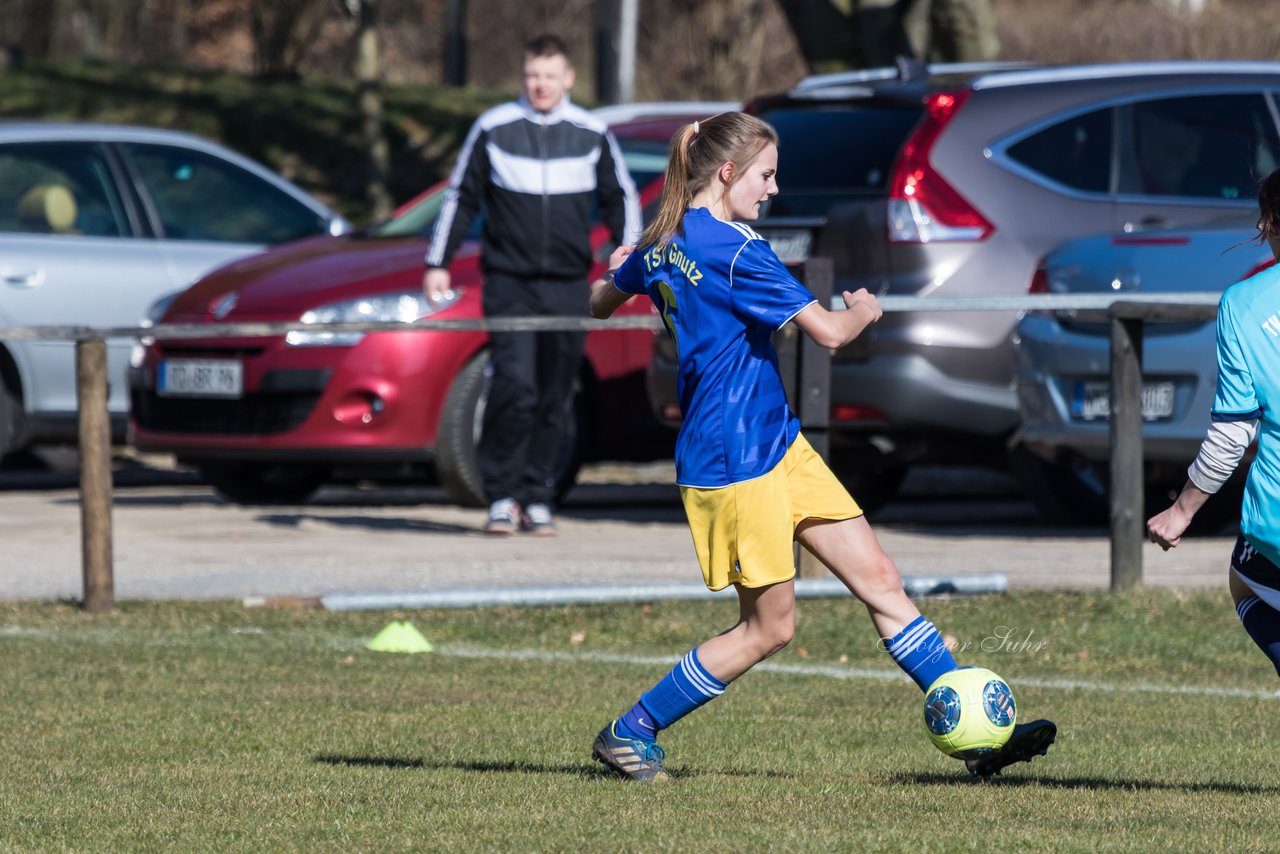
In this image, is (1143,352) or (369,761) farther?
(1143,352)

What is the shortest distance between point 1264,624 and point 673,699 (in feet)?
4.04

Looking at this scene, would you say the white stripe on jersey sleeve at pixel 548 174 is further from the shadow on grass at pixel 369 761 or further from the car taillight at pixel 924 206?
the shadow on grass at pixel 369 761

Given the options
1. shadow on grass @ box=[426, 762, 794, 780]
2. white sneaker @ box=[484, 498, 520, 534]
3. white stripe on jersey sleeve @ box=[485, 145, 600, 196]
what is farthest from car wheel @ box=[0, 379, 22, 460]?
shadow on grass @ box=[426, 762, 794, 780]

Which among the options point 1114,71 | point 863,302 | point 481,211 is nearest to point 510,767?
point 863,302

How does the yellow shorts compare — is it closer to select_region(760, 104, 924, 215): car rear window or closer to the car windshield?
select_region(760, 104, 924, 215): car rear window

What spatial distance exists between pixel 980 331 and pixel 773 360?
15.4 feet

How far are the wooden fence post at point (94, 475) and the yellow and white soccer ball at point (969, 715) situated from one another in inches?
148

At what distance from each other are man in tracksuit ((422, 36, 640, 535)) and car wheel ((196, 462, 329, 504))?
2.42 meters

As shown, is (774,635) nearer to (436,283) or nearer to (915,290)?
(915,290)

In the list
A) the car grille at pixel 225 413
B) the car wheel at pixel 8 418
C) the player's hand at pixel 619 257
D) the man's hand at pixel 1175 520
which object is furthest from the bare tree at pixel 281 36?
the man's hand at pixel 1175 520

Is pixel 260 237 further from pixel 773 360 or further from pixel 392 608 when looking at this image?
pixel 773 360

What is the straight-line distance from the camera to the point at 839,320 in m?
4.60

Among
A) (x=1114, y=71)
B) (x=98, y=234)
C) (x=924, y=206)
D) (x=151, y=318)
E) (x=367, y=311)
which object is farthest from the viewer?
(x=98, y=234)

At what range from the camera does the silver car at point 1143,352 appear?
337 inches
